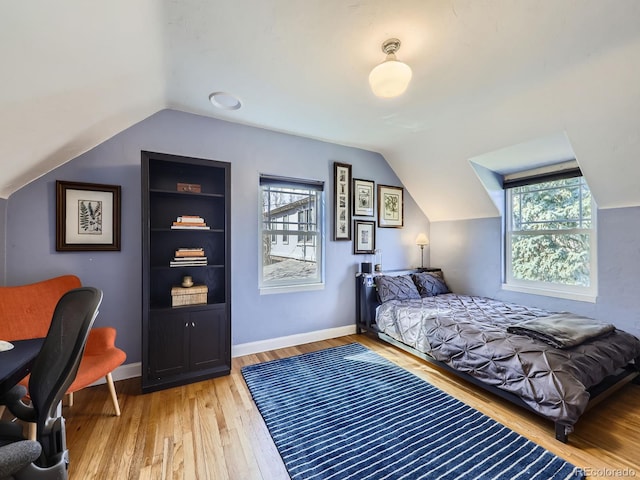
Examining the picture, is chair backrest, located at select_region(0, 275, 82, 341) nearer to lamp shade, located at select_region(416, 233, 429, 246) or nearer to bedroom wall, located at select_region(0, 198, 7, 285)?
bedroom wall, located at select_region(0, 198, 7, 285)

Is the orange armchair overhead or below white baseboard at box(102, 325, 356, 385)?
overhead

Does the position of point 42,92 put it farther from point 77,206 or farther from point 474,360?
point 474,360

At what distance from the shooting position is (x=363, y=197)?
3756 millimetres

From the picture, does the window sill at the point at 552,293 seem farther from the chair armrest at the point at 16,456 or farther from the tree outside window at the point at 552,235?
the chair armrest at the point at 16,456

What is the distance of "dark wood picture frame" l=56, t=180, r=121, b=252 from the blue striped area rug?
70.6 inches

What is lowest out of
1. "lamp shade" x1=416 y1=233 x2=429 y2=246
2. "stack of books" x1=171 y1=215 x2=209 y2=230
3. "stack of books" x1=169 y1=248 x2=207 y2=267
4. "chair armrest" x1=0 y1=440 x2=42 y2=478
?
"chair armrest" x1=0 y1=440 x2=42 y2=478

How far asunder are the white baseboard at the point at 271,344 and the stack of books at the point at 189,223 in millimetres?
1370

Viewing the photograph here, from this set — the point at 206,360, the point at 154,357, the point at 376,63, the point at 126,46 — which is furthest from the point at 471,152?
the point at 154,357

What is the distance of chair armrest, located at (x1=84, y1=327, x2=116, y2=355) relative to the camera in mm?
2031

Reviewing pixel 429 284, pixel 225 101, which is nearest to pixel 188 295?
pixel 225 101

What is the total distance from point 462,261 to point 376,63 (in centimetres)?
311

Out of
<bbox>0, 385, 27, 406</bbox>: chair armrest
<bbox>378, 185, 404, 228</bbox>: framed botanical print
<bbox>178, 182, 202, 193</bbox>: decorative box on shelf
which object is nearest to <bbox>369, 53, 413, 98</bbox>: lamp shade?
<bbox>178, 182, 202, 193</bbox>: decorative box on shelf

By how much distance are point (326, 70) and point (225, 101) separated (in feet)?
3.50

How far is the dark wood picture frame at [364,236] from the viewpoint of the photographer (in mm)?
3689
